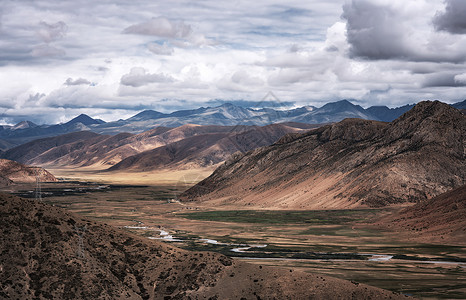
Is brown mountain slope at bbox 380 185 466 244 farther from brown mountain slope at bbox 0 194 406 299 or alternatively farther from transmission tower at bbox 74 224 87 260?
transmission tower at bbox 74 224 87 260

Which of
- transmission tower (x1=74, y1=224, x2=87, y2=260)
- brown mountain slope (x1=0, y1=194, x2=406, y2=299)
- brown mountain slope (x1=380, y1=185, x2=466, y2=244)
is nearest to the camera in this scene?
brown mountain slope (x1=0, y1=194, x2=406, y2=299)

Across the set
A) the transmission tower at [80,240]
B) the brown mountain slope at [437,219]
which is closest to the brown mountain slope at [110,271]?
the transmission tower at [80,240]

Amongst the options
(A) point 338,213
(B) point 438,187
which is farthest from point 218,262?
(B) point 438,187

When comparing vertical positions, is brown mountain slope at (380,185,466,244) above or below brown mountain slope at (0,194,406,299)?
below

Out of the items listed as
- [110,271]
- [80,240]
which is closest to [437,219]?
[110,271]

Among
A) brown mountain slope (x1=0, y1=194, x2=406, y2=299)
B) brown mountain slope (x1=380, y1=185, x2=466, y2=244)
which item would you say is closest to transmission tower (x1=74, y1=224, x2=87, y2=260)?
brown mountain slope (x1=0, y1=194, x2=406, y2=299)

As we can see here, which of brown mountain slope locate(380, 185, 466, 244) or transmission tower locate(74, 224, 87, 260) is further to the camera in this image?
brown mountain slope locate(380, 185, 466, 244)

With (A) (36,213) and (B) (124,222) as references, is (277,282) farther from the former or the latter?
(B) (124,222)
